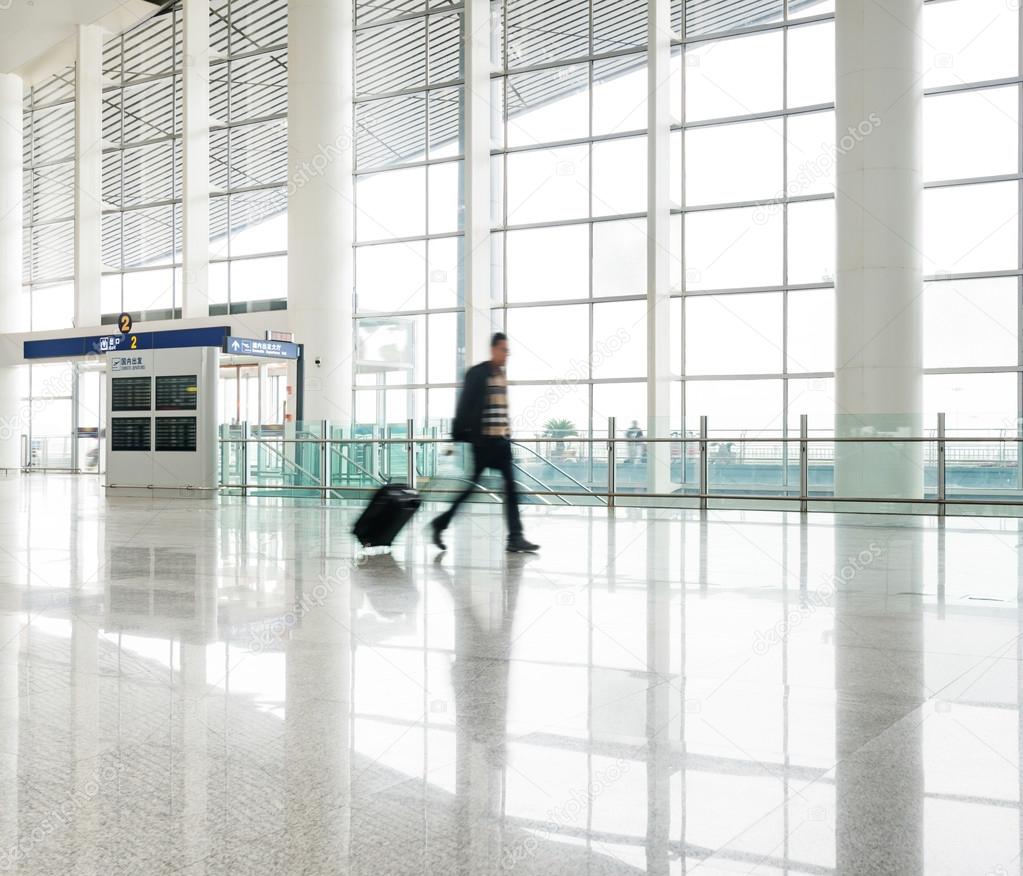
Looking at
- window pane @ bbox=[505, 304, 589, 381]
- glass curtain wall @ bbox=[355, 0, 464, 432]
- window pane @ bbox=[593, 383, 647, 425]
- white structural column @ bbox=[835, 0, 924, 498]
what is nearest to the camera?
white structural column @ bbox=[835, 0, 924, 498]

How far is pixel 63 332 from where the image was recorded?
27.7 m

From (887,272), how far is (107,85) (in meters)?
25.3

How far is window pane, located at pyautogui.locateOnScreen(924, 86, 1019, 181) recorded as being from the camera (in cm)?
2023

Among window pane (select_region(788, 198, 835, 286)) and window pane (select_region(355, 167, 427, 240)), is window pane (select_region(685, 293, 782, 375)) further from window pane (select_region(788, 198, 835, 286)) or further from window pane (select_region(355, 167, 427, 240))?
window pane (select_region(355, 167, 427, 240))

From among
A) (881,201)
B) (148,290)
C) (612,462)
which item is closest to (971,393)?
(881,201)

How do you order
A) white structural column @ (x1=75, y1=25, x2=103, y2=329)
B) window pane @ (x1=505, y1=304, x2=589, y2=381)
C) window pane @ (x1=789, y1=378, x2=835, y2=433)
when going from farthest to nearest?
white structural column @ (x1=75, y1=25, x2=103, y2=329) < window pane @ (x1=505, y1=304, x2=589, y2=381) < window pane @ (x1=789, y1=378, x2=835, y2=433)

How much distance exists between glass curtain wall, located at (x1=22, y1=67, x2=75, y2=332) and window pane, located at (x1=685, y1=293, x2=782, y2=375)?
71.3ft

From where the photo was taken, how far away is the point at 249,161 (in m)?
29.0

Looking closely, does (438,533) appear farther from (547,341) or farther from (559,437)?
(547,341)

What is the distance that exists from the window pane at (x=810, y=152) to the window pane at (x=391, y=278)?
9.10 meters

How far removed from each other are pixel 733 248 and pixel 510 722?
20.4 metres

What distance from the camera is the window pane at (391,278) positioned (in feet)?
85.8

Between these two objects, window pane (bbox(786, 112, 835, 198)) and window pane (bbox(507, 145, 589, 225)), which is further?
window pane (bbox(507, 145, 589, 225))

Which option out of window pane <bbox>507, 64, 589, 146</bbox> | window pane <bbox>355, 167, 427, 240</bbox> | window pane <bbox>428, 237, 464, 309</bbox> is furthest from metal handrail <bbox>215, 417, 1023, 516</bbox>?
window pane <bbox>355, 167, 427, 240</bbox>
